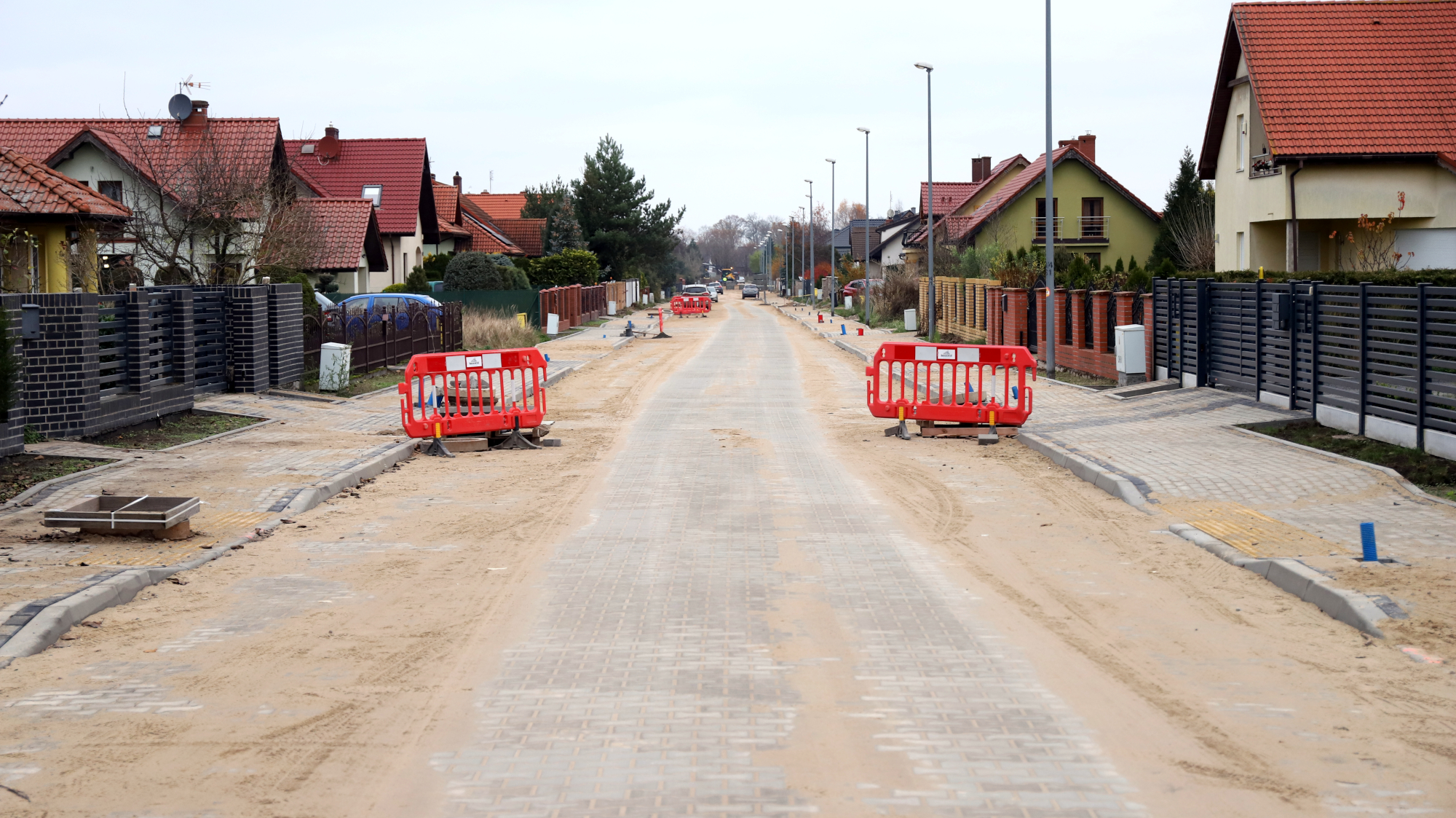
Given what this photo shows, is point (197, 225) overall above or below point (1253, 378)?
above

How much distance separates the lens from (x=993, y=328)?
1350 inches

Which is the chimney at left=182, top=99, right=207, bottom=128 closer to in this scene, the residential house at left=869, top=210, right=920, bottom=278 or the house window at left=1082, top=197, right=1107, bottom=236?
the house window at left=1082, top=197, right=1107, bottom=236

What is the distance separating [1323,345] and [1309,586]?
346 inches

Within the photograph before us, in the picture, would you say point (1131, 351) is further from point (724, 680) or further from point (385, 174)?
point (385, 174)

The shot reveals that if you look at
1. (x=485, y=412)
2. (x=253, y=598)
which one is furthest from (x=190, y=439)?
(x=253, y=598)

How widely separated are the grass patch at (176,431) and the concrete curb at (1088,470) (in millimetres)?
10155

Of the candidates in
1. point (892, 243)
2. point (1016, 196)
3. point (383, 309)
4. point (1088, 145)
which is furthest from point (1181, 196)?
point (892, 243)

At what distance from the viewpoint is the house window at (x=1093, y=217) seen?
64.4 metres

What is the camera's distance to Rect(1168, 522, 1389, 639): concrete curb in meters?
7.26

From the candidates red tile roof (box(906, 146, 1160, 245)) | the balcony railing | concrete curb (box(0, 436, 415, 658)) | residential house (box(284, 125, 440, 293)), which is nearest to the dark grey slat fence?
concrete curb (box(0, 436, 415, 658))

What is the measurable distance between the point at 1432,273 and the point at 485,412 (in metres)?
12.0

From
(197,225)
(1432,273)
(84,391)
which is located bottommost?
(84,391)

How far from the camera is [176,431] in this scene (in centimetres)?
1650

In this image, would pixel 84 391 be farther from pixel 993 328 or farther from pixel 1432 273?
pixel 993 328
